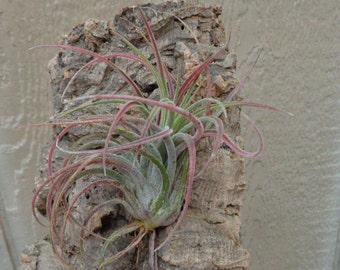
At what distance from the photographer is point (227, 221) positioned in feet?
1.47

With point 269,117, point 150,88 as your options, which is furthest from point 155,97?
point 269,117

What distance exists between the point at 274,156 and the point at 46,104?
1.21 ft

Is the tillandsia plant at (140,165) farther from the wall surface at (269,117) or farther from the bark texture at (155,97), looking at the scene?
the wall surface at (269,117)

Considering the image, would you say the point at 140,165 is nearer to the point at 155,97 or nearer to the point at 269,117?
the point at 155,97

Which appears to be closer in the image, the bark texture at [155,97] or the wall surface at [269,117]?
the bark texture at [155,97]

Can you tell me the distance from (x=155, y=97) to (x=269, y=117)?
1.14ft

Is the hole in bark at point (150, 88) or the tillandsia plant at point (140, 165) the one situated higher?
the hole in bark at point (150, 88)

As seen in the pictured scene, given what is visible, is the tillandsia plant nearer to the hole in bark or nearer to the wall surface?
the hole in bark

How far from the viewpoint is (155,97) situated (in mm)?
463

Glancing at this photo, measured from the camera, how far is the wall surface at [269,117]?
69 cm

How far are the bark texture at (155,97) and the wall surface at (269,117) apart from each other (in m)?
0.19

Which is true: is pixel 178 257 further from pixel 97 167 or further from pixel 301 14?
pixel 301 14

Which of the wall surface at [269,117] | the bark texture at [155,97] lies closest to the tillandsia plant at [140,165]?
the bark texture at [155,97]

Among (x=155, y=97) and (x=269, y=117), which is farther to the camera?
(x=269, y=117)
